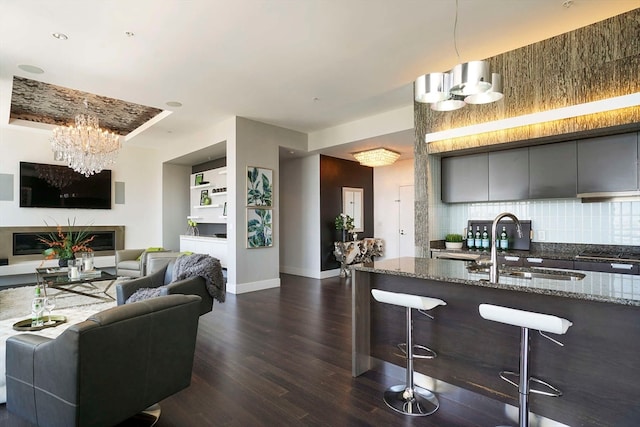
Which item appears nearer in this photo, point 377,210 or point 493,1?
point 493,1

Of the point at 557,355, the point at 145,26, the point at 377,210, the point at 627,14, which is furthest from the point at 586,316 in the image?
the point at 377,210

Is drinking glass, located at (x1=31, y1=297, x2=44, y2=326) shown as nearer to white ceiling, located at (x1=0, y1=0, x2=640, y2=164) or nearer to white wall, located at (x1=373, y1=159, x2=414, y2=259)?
white ceiling, located at (x1=0, y1=0, x2=640, y2=164)

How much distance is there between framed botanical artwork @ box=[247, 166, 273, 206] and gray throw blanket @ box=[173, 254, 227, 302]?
2.41 metres

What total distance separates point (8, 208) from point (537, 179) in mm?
9661

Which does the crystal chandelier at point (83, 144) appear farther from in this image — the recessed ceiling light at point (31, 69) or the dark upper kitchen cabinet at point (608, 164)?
the dark upper kitchen cabinet at point (608, 164)

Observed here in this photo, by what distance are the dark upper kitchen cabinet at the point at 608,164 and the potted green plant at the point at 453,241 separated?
4.96ft

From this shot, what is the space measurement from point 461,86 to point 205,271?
9.73 ft

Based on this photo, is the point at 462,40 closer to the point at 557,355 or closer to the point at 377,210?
the point at 557,355

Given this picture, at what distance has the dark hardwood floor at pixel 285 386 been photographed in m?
2.22

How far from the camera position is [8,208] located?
710 centimetres

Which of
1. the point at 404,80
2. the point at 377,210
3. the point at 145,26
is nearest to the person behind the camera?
the point at 145,26

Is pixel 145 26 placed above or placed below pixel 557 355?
above

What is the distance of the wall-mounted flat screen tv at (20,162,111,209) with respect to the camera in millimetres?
7266

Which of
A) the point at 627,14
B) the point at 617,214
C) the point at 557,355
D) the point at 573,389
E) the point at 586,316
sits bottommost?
the point at 573,389
